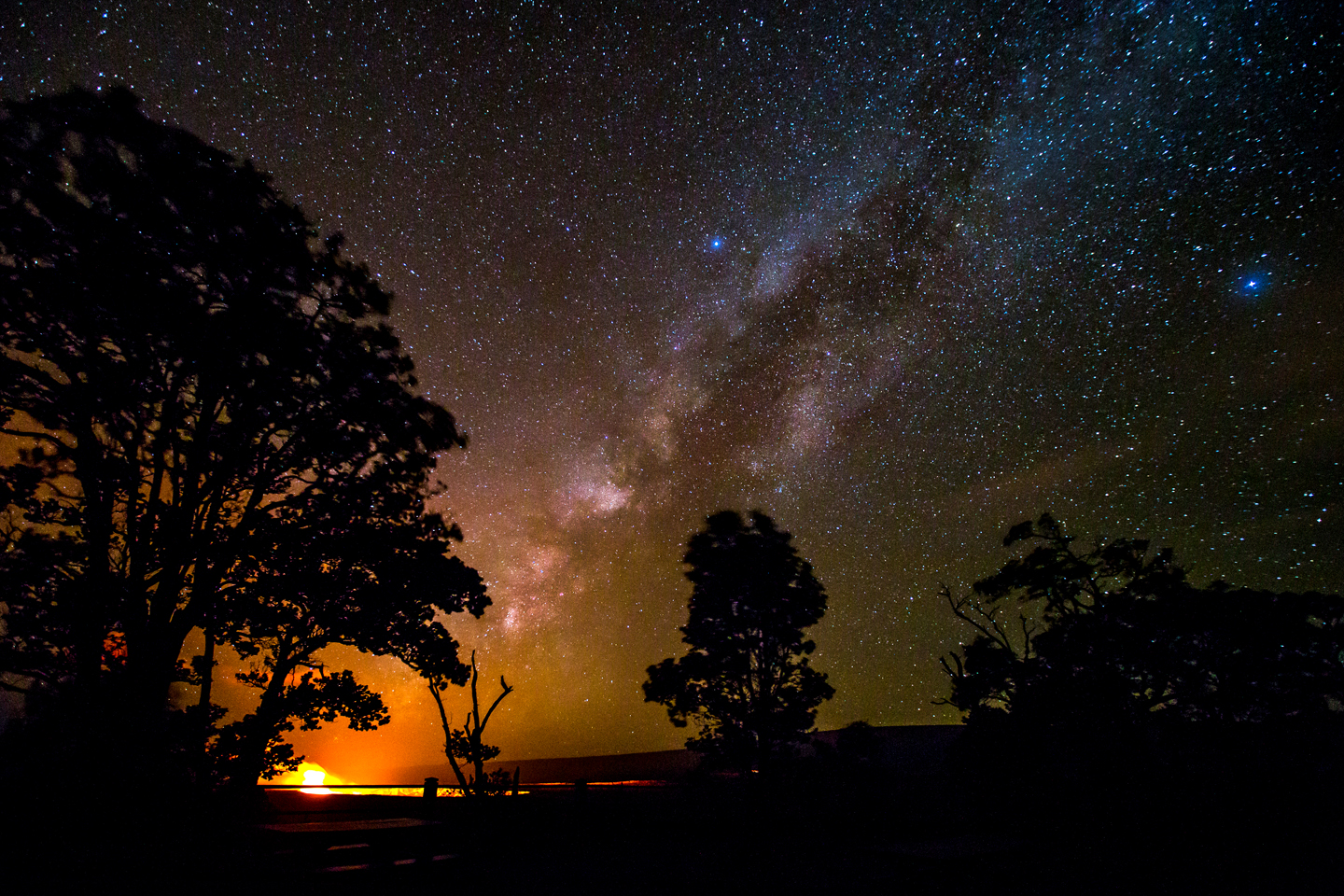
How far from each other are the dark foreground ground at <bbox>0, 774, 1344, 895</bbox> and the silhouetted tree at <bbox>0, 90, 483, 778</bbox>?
1923 mm

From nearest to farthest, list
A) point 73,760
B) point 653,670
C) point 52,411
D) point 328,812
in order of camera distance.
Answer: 1. point 73,760
2. point 52,411
3. point 328,812
4. point 653,670

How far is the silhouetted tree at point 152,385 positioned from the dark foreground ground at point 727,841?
1923 mm

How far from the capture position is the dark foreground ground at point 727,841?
6.17 m

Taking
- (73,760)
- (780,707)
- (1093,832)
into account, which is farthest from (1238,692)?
(73,760)

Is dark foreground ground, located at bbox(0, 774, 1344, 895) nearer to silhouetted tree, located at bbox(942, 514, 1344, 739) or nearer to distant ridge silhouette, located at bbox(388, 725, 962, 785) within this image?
silhouetted tree, located at bbox(942, 514, 1344, 739)

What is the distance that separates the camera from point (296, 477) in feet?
30.1

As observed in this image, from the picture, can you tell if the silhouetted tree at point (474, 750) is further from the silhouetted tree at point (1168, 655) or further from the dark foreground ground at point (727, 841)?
the silhouetted tree at point (1168, 655)

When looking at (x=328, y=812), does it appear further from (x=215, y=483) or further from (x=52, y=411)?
(x=52, y=411)

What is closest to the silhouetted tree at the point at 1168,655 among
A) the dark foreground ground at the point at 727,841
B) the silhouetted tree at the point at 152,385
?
A: the dark foreground ground at the point at 727,841

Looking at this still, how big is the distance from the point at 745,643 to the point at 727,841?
6.78m

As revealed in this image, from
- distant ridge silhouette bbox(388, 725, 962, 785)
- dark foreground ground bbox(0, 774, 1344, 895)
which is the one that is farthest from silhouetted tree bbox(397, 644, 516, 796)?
distant ridge silhouette bbox(388, 725, 962, 785)

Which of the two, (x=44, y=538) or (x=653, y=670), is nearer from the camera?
(x=44, y=538)

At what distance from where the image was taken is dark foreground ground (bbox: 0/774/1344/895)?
617 cm

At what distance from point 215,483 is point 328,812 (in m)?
7.84
